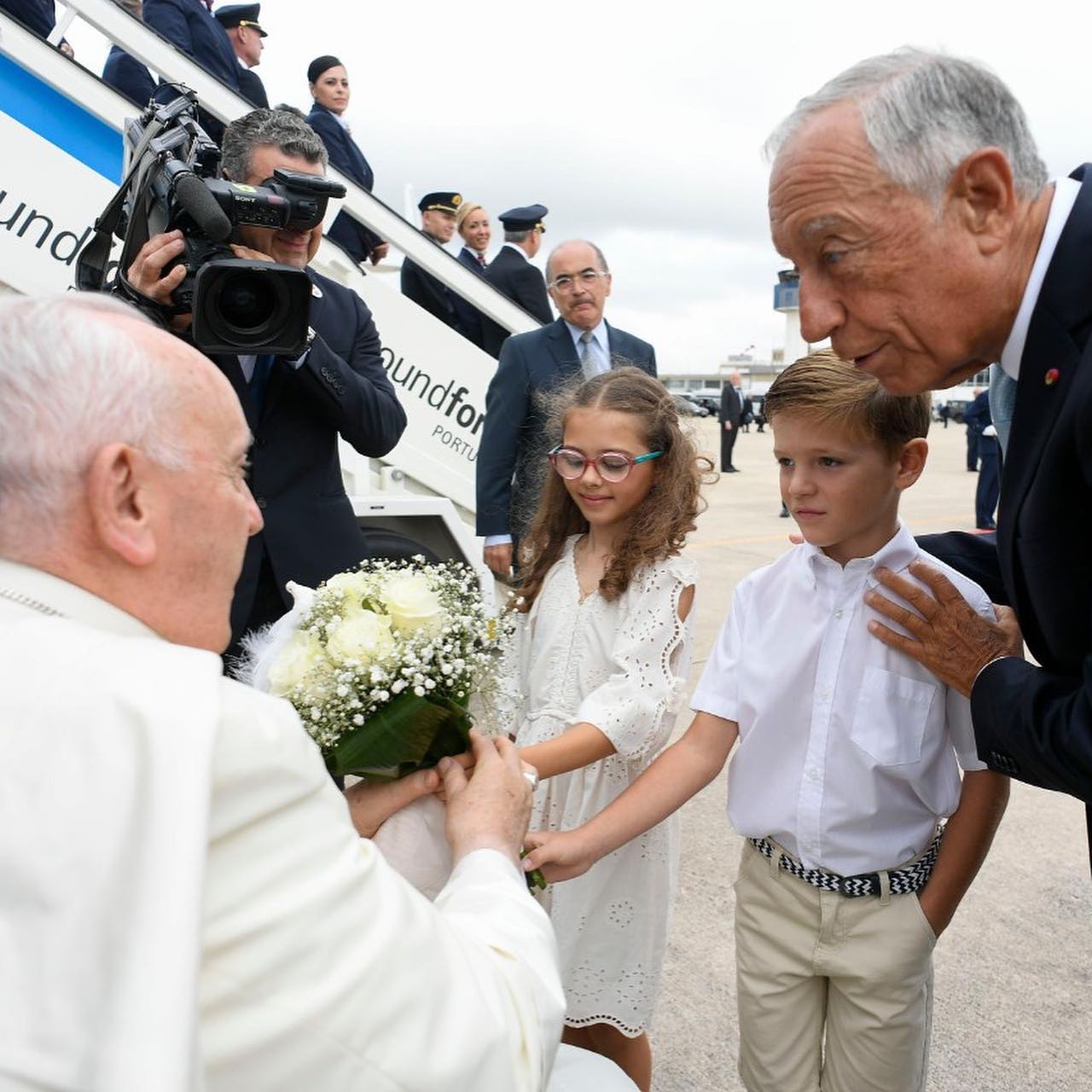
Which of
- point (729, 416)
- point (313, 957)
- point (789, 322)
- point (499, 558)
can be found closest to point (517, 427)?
point (499, 558)

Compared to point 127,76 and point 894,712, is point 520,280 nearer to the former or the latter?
point 127,76

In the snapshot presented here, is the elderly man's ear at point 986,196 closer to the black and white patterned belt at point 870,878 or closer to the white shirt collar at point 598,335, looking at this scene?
the black and white patterned belt at point 870,878

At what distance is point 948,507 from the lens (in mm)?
15664

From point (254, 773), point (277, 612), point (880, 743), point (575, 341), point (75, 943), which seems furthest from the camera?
point (575, 341)

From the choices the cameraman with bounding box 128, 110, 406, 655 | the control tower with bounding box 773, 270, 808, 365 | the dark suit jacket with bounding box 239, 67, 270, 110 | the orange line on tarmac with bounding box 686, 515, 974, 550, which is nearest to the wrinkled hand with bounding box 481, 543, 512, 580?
the cameraman with bounding box 128, 110, 406, 655

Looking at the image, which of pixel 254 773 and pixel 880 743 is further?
pixel 880 743

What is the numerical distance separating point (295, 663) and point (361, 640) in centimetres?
11

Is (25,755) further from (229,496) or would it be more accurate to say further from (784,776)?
(784,776)

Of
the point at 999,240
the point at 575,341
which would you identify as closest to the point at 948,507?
the point at 575,341

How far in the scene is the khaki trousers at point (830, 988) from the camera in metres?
2.04

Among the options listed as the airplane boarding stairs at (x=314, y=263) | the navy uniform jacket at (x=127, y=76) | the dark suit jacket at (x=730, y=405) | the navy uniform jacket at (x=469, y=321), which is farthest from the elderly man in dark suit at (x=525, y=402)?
the dark suit jacket at (x=730, y=405)

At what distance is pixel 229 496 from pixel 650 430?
1477 mm

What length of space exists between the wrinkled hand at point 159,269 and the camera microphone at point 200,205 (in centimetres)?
8

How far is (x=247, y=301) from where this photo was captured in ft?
8.39
